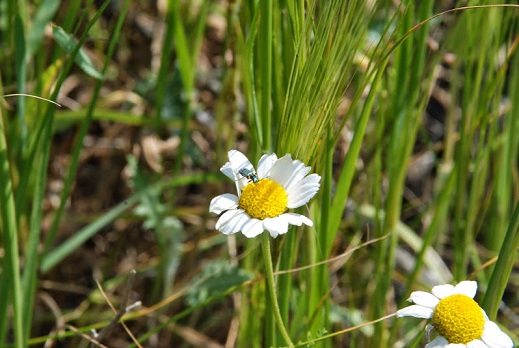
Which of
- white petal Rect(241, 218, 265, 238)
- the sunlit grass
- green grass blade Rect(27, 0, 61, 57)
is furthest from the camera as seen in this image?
green grass blade Rect(27, 0, 61, 57)

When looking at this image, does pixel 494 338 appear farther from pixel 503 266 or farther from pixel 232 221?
pixel 232 221

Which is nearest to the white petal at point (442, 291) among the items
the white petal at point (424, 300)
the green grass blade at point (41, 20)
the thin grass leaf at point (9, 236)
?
the white petal at point (424, 300)

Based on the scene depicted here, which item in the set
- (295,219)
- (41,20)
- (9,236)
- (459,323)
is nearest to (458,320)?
(459,323)

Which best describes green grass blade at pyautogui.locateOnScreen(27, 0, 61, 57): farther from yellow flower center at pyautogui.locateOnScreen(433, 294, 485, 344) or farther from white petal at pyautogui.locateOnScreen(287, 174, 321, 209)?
yellow flower center at pyautogui.locateOnScreen(433, 294, 485, 344)

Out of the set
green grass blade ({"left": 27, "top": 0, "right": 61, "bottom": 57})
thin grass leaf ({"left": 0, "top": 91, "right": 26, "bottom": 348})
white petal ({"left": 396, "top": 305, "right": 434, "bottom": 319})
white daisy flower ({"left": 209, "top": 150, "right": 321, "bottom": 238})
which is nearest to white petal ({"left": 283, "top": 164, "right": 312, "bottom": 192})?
white daisy flower ({"left": 209, "top": 150, "right": 321, "bottom": 238})

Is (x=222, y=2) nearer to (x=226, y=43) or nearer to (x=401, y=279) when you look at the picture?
(x=226, y=43)

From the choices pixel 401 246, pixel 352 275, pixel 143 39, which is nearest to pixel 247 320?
pixel 352 275
